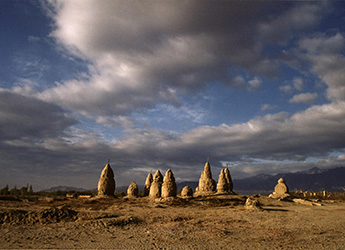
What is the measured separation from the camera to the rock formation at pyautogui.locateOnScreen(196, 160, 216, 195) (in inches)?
1256

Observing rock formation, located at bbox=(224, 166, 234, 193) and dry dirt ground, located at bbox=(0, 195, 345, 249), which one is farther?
rock formation, located at bbox=(224, 166, 234, 193)

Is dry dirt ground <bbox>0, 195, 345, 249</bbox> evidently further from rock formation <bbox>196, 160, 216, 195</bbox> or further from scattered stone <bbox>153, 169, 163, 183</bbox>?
rock formation <bbox>196, 160, 216, 195</bbox>

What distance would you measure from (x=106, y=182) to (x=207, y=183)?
12.5m

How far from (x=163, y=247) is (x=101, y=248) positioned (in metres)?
2.18

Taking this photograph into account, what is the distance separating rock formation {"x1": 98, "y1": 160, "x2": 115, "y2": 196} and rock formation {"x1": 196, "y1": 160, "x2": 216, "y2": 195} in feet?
35.3

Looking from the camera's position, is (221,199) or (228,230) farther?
(221,199)

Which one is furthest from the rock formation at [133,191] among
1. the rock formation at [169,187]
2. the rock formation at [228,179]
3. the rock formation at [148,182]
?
the rock formation at [228,179]

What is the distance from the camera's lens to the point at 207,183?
3225 cm

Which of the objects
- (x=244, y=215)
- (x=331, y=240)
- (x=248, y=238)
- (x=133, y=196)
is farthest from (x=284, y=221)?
(x=133, y=196)

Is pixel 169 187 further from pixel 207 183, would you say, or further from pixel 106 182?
pixel 106 182

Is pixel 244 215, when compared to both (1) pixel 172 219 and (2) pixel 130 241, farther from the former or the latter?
(2) pixel 130 241

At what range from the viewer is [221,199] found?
26219mm

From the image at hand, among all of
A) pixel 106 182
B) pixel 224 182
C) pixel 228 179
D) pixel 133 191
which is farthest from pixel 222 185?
pixel 106 182

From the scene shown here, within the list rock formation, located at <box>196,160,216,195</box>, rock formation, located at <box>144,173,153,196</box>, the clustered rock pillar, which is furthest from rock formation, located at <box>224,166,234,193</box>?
rock formation, located at <box>144,173,153,196</box>
